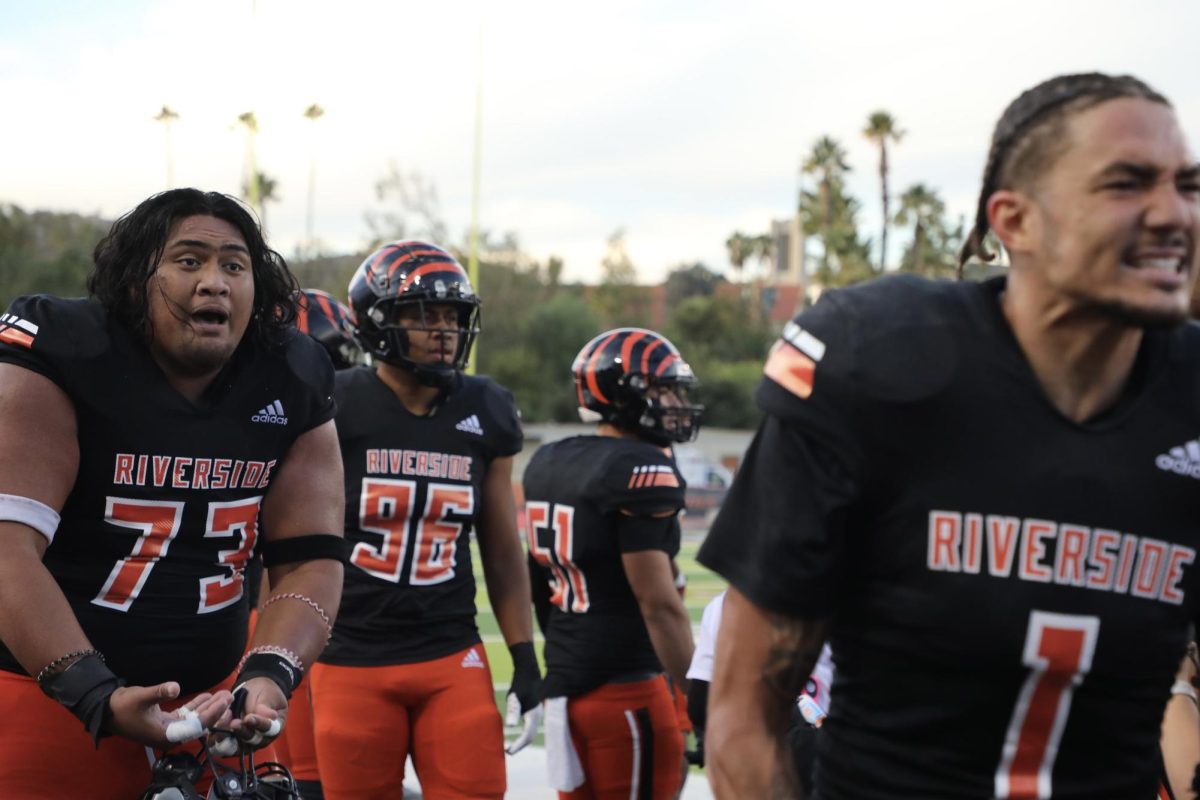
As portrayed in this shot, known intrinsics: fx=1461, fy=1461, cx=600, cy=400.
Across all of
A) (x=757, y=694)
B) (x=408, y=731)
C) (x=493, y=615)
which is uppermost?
(x=757, y=694)

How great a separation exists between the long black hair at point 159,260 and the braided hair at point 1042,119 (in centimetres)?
180

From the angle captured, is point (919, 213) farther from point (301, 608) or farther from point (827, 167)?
point (301, 608)

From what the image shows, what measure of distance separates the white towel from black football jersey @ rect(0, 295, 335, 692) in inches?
74.7

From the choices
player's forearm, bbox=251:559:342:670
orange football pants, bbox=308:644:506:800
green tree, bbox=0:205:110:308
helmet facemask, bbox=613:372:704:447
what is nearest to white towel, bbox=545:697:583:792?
orange football pants, bbox=308:644:506:800

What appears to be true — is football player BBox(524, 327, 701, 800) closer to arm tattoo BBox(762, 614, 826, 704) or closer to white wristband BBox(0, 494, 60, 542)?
white wristband BBox(0, 494, 60, 542)

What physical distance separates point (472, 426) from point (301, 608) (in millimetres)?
1770

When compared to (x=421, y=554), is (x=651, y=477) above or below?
above

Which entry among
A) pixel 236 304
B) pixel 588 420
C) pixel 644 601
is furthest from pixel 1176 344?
pixel 588 420

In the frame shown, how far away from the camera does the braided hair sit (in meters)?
1.92

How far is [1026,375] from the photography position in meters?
1.91

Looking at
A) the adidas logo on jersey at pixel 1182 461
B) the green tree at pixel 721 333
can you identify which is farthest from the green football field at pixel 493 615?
the green tree at pixel 721 333

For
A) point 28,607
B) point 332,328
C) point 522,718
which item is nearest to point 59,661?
point 28,607

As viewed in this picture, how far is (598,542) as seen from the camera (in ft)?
16.0

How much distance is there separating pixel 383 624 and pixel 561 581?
0.68 metres
